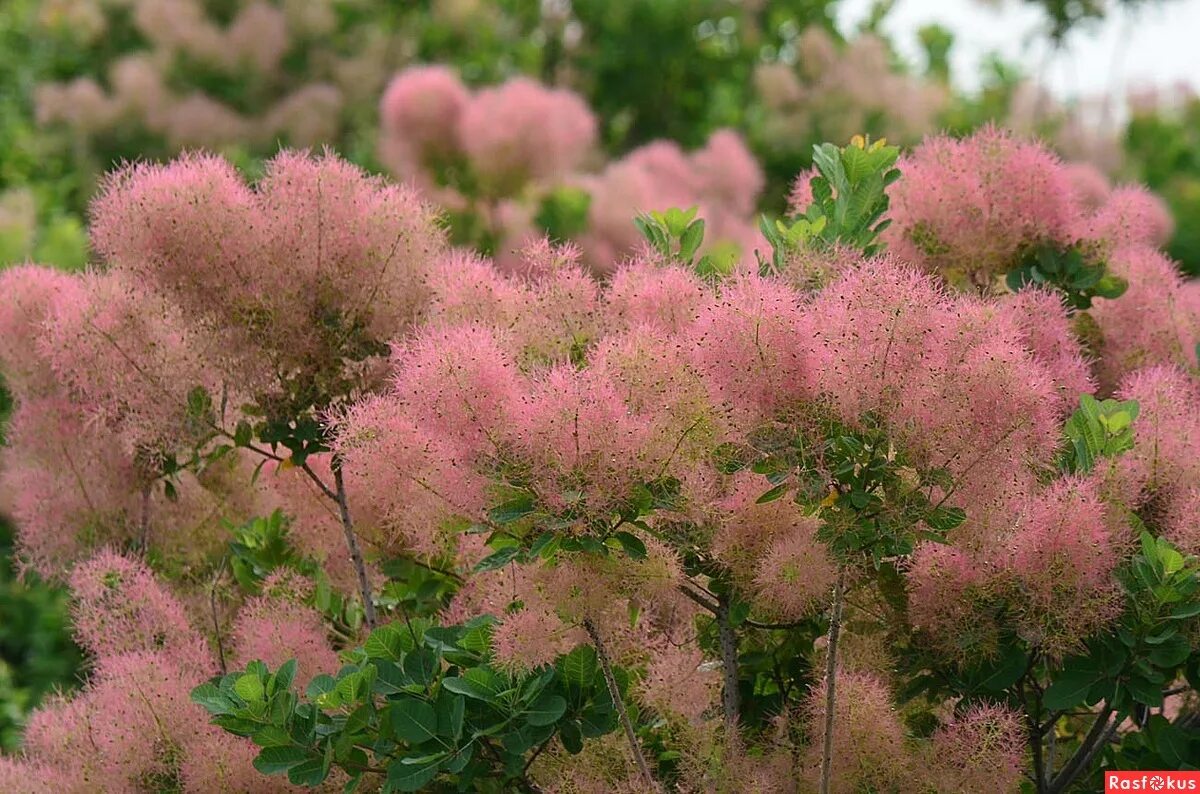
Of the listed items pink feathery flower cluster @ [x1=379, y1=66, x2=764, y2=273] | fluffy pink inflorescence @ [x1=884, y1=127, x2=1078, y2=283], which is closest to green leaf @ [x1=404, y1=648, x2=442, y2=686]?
fluffy pink inflorescence @ [x1=884, y1=127, x2=1078, y2=283]

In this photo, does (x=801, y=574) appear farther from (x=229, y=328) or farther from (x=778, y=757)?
(x=229, y=328)

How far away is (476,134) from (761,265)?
16.9 feet

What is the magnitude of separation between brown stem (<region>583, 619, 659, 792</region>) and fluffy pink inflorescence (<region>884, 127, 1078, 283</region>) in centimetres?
104

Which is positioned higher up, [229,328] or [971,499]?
[229,328]

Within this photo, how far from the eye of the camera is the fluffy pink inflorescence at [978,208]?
2.85m

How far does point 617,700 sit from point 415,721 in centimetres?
30

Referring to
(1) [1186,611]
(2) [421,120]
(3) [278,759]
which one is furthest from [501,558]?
(2) [421,120]

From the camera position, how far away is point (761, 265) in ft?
8.32

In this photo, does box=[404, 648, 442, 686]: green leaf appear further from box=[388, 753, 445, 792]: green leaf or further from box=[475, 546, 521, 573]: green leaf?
box=[475, 546, 521, 573]: green leaf

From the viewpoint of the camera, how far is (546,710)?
225 cm

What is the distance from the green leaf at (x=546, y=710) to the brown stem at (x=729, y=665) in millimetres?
282

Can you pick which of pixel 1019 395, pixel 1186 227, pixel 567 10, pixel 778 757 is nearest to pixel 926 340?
pixel 1019 395

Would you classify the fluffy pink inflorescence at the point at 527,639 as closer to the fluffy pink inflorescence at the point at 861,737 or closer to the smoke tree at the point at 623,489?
the smoke tree at the point at 623,489

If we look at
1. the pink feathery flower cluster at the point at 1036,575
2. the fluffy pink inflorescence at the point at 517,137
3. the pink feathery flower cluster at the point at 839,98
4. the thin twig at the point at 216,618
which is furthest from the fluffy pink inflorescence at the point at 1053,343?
the pink feathery flower cluster at the point at 839,98
